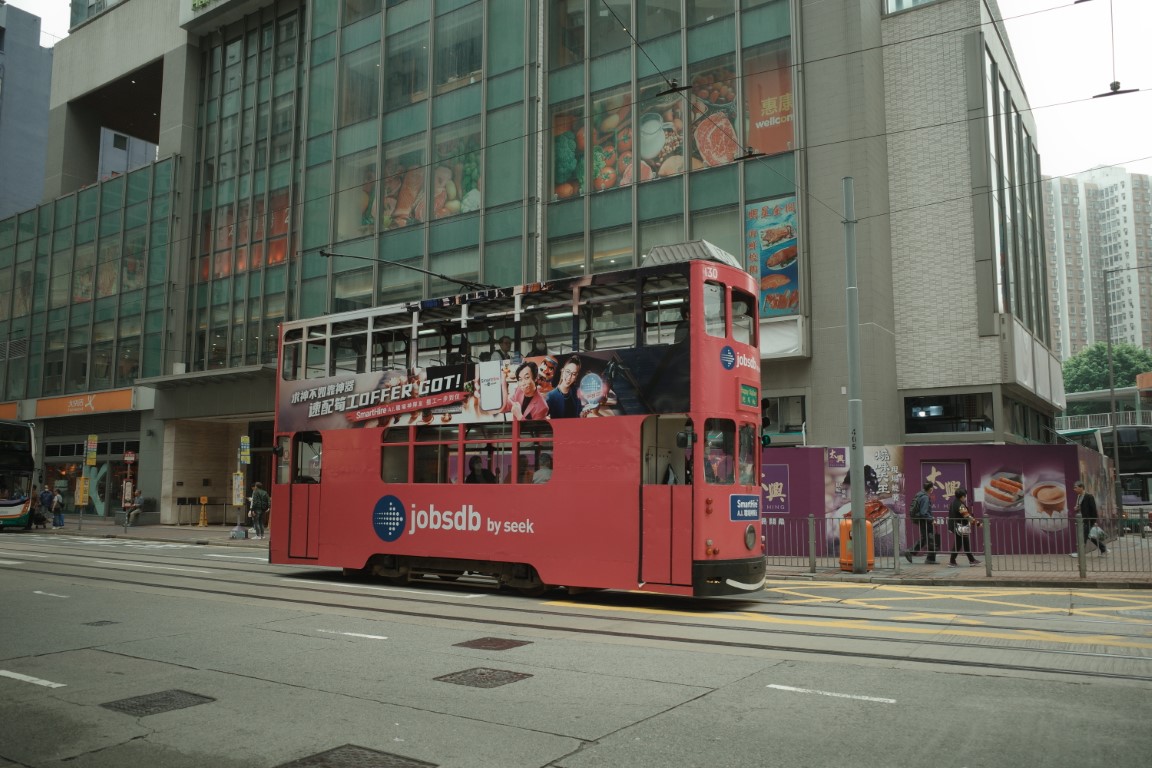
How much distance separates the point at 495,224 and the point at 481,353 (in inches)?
640

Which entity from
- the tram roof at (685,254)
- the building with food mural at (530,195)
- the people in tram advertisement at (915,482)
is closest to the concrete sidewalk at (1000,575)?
the people in tram advertisement at (915,482)

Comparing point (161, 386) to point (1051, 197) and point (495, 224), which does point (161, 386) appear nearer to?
point (495, 224)

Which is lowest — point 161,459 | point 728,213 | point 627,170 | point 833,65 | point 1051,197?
point 161,459

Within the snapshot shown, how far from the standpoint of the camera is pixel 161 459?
38.6 m

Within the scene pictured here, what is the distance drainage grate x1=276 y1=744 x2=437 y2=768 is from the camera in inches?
200

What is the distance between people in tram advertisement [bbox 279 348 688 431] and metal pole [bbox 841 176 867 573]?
22.7ft

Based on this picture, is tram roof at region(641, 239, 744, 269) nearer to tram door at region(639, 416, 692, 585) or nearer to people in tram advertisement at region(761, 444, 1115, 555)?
tram door at region(639, 416, 692, 585)

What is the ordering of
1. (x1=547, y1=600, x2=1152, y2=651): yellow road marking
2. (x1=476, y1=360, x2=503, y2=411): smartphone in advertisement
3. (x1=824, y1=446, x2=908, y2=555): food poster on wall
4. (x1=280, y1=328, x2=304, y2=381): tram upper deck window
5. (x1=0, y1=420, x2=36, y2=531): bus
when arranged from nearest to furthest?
(x1=547, y1=600, x2=1152, y2=651): yellow road marking < (x1=476, y1=360, x2=503, y2=411): smartphone in advertisement < (x1=280, y1=328, x2=304, y2=381): tram upper deck window < (x1=824, y1=446, x2=908, y2=555): food poster on wall < (x1=0, y1=420, x2=36, y2=531): bus

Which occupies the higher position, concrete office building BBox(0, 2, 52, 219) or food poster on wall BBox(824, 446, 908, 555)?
concrete office building BBox(0, 2, 52, 219)

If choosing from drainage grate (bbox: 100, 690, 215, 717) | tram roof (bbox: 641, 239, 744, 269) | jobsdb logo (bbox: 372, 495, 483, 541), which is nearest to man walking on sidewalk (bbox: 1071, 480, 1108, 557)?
tram roof (bbox: 641, 239, 744, 269)

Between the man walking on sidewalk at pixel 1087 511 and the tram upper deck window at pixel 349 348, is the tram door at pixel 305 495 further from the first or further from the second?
the man walking on sidewalk at pixel 1087 511

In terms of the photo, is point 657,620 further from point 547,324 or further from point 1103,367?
point 1103,367

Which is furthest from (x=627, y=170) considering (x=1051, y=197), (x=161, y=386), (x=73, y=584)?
(x=1051, y=197)

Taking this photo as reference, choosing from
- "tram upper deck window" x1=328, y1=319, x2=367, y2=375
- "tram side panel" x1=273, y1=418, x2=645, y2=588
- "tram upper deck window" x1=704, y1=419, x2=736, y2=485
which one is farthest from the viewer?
"tram upper deck window" x1=328, y1=319, x2=367, y2=375
